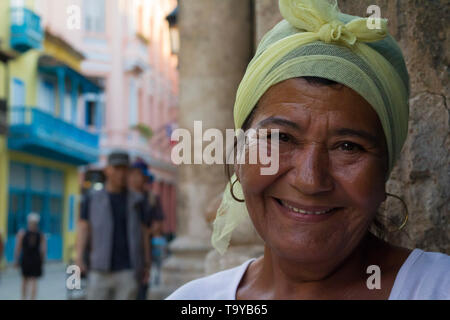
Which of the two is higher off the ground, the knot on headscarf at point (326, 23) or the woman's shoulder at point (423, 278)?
the knot on headscarf at point (326, 23)

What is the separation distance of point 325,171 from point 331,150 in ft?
0.19

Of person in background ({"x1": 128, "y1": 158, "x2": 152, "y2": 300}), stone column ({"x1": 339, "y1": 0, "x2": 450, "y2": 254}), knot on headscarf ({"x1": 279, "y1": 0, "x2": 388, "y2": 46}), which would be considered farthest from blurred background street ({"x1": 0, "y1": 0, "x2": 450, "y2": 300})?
knot on headscarf ({"x1": 279, "y1": 0, "x2": 388, "y2": 46})

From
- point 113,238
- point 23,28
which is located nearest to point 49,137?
point 23,28

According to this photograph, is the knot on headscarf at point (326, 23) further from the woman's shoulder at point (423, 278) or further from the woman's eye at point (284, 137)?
the woman's shoulder at point (423, 278)

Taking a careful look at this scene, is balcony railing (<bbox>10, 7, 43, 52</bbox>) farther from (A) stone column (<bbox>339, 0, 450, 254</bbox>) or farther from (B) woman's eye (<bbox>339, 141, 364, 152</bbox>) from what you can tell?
(B) woman's eye (<bbox>339, 141, 364, 152</bbox>)

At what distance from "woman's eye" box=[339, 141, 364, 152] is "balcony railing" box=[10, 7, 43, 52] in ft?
72.2

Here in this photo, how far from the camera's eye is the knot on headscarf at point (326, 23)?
1467 mm

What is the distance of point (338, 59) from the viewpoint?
1.45 m

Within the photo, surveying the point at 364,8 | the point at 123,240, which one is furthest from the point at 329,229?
the point at 123,240

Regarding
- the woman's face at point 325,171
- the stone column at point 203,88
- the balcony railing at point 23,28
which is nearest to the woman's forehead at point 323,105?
the woman's face at point 325,171

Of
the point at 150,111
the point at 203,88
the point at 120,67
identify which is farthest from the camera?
the point at 150,111

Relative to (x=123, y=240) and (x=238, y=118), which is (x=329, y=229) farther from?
(x=123, y=240)

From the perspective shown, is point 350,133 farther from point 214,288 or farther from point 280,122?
point 214,288

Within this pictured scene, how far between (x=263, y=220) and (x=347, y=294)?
272 millimetres
